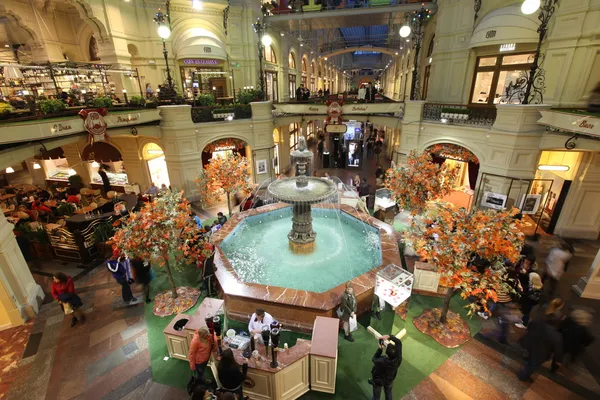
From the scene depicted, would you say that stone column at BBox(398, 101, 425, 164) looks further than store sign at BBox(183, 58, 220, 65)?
No

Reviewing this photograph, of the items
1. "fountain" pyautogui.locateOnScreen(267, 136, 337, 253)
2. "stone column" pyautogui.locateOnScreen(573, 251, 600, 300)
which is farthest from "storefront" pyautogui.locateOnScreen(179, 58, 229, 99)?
"stone column" pyautogui.locateOnScreen(573, 251, 600, 300)

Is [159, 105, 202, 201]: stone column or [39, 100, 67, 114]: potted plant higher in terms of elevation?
[39, 100, 67, 114]: potted plant

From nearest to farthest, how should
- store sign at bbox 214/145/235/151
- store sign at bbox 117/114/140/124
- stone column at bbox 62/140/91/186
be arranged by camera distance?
store sign at bbox 117/114/140/124 → store sign at bbox 214/145/235/151 → stone column at bbox 62/140/91/186

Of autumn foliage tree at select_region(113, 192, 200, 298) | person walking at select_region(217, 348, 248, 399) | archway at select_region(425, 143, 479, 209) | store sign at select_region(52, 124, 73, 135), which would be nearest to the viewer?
person walking at select_region(217, 348, 248, 399)

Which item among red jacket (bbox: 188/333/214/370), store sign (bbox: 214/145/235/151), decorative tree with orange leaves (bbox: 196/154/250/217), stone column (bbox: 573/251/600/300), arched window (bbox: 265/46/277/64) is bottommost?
stone column (bbox: 573/251/600/300)

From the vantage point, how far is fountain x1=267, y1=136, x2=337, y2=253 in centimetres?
880

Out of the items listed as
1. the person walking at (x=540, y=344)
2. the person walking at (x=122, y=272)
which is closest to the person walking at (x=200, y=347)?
the person walking at (x=122, y=272)

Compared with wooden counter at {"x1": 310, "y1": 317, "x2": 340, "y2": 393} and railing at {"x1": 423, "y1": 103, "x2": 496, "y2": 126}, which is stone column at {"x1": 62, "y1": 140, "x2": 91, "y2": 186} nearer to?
wooden counter at {"x1": 310, "y1": 317, "x2": 340, "y2": 393}

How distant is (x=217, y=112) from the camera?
14266mm

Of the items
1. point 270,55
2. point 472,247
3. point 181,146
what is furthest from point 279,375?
point 270,55

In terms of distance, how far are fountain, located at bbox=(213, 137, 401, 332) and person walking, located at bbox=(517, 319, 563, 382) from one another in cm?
313

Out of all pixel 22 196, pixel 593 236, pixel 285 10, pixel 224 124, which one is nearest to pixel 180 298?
pixel 224 124

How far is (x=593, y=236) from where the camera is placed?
11.1m

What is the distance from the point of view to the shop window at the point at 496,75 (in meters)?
12.2
